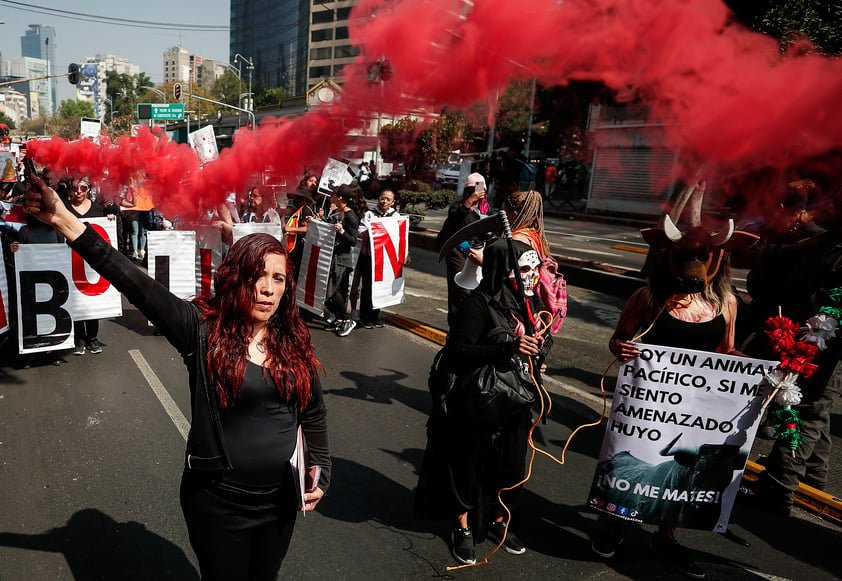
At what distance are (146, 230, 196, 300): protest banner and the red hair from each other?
569cm

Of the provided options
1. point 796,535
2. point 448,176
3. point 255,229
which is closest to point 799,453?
point 796,535

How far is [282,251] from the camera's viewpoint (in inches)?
88.7

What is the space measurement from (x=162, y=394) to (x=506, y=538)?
12.0 ft

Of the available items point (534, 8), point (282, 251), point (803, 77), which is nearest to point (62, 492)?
point (282, 251)

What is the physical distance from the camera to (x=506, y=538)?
340 centimetres

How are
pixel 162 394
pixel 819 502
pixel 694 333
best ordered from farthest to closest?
pixel 162 394 < pixel 819 502 < pixel 694 333

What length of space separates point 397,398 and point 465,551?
8.09 feet

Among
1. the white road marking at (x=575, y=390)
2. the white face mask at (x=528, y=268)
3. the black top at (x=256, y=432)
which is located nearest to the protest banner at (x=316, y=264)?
the white road marking at (x=575, y=390)

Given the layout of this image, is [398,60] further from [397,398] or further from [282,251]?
[397,398]

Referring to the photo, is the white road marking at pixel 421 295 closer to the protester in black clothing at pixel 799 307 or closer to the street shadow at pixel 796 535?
the protester in black clothing at pixel 799 307

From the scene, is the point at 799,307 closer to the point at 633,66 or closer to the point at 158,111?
the point at 633,66

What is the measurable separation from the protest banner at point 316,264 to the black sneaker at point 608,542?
5.31 metres

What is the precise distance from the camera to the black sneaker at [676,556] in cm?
321

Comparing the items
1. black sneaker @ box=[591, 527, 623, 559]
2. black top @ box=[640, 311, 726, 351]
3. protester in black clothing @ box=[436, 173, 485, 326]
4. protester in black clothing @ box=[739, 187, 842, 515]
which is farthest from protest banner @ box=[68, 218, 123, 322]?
protester in black clothing @ box=[739, 187, 842, 515]
